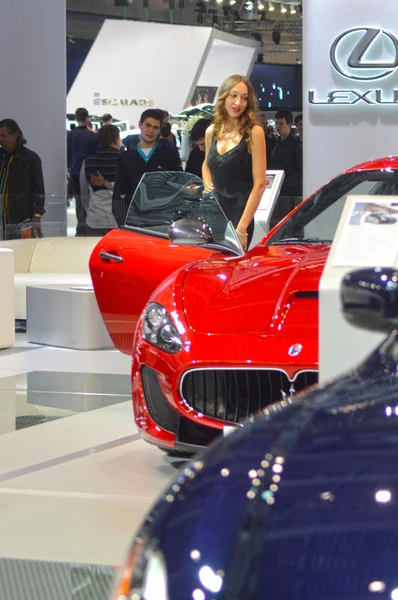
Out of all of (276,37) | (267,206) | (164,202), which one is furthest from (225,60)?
(164,202)

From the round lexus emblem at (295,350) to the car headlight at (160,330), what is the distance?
0.41 metres

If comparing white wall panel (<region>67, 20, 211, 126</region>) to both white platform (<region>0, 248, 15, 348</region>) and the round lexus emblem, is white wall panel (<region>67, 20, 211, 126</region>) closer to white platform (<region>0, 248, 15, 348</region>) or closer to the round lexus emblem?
white platform (<region>0, 248, 15, 348</region>)

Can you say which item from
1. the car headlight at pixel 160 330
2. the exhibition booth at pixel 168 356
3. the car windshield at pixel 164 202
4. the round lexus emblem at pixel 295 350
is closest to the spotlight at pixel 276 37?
the exhibition booth at pixel 168 356

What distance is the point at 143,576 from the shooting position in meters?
1.57

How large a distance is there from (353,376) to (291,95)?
33.8 metres

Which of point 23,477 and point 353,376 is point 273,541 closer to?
point 353,376

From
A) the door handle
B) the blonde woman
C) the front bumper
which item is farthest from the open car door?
the front bumper

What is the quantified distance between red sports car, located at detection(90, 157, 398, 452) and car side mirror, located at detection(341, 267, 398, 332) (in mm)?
1803

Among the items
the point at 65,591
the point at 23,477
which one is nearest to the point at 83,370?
the point at 23,477

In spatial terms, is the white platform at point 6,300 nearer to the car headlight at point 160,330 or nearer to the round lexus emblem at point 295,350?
the car headlight at point 160,330

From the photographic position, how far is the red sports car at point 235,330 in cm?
395

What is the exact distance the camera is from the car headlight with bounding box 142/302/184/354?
4.11 m

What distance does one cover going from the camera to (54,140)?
13.9 metres

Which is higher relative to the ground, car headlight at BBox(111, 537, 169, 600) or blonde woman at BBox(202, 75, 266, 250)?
blonde woman at BBox(202, 75, 266, 250)
